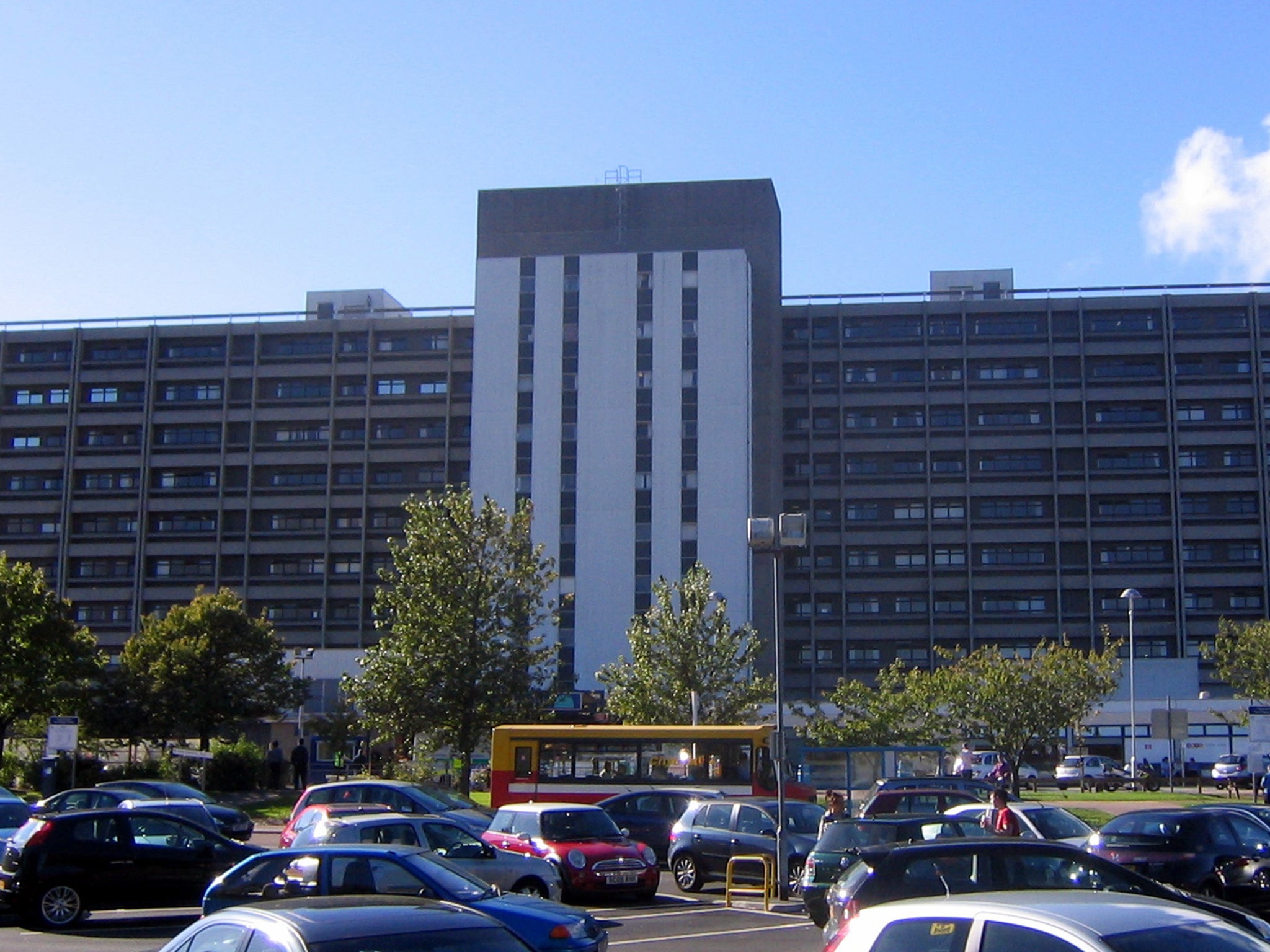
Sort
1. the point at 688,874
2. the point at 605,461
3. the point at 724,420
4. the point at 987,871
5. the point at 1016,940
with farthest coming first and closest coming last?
1. the point at 605,461
2. the point at 724,420
3. the point at 688,874
4. the point at 987,871
5. the point at 1016,940

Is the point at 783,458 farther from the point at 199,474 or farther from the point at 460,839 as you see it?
the point at 460,839

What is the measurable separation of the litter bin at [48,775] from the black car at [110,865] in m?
20.0

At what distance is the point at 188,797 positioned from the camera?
32.5 meters

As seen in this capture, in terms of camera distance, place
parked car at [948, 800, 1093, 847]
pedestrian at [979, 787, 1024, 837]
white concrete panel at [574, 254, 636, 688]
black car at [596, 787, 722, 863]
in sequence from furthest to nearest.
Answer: white concrete panel at [574, 254, 636, 688]
black car at [596, 787, 722, 863]
parked car at [948, 800, 1093, 847]
pedestrian at [979, 787, 1024, 837]

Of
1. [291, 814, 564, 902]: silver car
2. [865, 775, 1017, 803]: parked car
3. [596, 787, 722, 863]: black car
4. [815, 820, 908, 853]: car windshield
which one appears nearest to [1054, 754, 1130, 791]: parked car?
[865, 775, 1017, 803]: parked car

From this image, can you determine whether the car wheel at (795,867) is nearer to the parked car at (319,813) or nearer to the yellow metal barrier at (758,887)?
the yellow metal barrier at (758,887)

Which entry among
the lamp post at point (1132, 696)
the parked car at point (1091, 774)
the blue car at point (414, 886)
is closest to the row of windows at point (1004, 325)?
the lamp post at point (1132, 696)

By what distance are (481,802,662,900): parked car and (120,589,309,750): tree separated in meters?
34.5

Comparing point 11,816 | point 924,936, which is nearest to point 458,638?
point 11,816

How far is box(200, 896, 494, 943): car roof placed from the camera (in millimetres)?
6625

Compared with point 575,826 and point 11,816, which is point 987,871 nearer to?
point 575,826

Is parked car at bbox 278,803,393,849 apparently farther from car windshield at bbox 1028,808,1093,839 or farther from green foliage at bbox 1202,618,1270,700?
green foliage at bbox 1202,618,1270,700

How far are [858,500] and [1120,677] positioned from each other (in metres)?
21.8

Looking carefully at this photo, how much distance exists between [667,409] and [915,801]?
60.4 m
